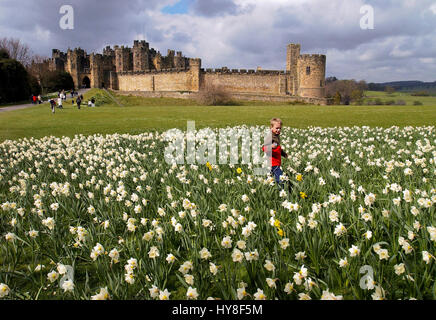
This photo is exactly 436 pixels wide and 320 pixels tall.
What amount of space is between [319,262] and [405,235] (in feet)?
2.61

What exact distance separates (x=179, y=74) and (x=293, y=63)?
74.7ft

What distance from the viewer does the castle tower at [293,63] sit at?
2493 inches

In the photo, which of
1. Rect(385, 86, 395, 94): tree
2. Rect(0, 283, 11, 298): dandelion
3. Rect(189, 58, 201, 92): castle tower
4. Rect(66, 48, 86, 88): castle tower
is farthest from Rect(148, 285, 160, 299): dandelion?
Rect(385, 86, 395, 94): tree

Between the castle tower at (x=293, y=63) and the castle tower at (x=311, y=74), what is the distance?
2100 mm

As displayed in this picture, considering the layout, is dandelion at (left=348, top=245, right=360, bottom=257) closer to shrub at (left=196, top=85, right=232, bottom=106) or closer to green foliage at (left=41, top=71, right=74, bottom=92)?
shrub at (left=196, top=85, right=232, bottom=106)

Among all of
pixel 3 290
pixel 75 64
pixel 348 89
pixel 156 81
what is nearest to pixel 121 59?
pixel 75 64

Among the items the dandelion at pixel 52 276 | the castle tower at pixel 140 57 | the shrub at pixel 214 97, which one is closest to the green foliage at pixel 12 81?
the shrub at pixel 214 97

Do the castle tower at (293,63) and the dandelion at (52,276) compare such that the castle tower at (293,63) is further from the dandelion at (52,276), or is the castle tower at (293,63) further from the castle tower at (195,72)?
the dandelion at (52,276)

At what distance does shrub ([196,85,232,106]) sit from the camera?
1853 inches

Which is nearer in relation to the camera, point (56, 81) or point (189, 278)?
point (189, 278)

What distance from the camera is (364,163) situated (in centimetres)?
602

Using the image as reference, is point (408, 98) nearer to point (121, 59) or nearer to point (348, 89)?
point (348, 89)

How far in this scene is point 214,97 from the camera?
4716 cm
